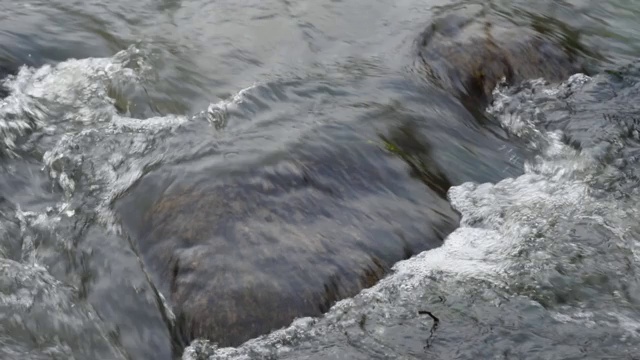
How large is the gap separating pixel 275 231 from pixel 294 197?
33 centimetres

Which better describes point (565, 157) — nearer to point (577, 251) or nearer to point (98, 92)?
point (577, 251)

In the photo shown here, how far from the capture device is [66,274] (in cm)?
472

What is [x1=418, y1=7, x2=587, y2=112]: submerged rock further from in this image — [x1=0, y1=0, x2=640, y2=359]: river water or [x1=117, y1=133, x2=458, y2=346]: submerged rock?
[x1=117, y1=133, x2=458, y2=346]: submerged rock

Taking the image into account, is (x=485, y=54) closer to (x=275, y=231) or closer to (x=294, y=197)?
(x=294, y=197)

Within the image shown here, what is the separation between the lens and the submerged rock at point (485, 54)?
6.77 m

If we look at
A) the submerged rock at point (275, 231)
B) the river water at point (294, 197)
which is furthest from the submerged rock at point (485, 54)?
the submerged rock at point (275, 231)

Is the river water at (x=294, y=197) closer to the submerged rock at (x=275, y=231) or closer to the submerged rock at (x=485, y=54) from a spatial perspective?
the submerged rock at (x=275, y=231)

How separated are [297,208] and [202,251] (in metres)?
0.63

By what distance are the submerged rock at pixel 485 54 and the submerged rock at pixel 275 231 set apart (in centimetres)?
150

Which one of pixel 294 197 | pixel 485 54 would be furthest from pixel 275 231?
pixel 485 54

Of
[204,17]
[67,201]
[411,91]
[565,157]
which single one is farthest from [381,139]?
[204,17]

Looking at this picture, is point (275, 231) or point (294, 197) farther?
point (294, 197)

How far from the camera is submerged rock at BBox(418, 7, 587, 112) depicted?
6773 millimetres

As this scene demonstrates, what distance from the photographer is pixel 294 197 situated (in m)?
5.00
